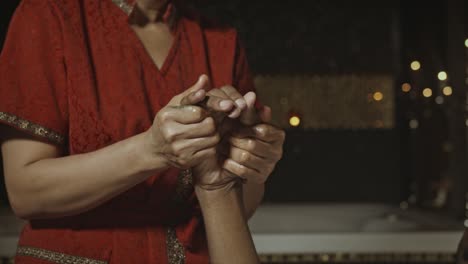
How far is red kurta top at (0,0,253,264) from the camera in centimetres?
79

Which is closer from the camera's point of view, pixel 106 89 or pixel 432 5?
pixel 106 89

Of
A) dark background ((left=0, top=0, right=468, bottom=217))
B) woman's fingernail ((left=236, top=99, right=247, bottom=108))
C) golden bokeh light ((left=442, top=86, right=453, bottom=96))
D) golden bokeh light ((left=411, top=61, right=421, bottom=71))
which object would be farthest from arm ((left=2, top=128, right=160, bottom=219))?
golden bokeh light ((left=411, top=61, right=421, bottom=71))

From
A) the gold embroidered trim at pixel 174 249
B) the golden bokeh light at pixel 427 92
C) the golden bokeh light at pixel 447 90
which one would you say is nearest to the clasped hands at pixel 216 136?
the gold embroidered trim at pixel 174 249

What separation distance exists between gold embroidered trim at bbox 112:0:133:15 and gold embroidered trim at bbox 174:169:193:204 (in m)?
0.22

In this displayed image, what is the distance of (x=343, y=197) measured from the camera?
2965 millimetres

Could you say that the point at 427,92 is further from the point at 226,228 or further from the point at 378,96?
the point at 226,228

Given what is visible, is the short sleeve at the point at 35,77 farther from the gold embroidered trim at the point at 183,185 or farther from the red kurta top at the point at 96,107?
the gold embroidered trim at the point at 183,185

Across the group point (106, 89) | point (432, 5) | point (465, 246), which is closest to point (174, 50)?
point (106, 89)

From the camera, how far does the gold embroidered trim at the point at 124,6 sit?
0.88m

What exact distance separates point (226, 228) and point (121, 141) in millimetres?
151

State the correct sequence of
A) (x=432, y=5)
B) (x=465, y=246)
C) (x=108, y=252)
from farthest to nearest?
(x=432, y=5), (x=108, y=252), (x=465, y=246)

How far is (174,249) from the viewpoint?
0.85m

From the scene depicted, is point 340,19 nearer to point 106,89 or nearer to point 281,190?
point 281,190

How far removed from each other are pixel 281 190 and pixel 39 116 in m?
2.26
